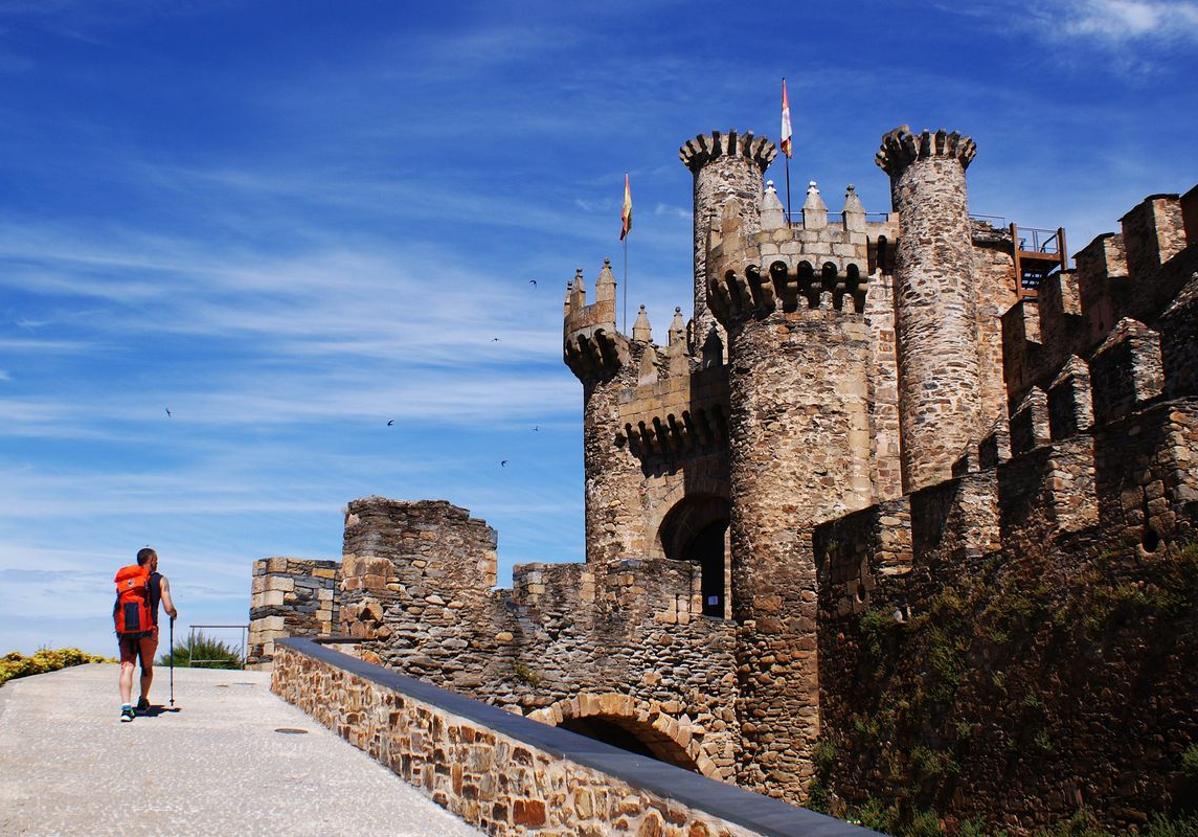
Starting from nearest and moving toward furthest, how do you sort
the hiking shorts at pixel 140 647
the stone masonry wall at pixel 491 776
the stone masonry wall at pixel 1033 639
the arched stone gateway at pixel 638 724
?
the stone masonry wall at pixel 491 776 < the hiking shorts at pixel 140 647 < the stone masonry wall at pixel 1033 639 < the arched stone gateway at pixel 638 724

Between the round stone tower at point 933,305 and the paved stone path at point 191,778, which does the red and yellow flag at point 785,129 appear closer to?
the round stone tower at point 933,305

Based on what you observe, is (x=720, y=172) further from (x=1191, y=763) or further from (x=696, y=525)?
(x=1191, y=763)

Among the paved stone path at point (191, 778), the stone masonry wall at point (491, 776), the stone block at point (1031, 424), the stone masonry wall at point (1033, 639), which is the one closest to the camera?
the stone masonry wall at point (491, 776)

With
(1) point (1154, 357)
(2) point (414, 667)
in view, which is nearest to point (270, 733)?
(2) point (414, 667)

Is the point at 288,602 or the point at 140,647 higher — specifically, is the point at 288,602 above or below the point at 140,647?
above

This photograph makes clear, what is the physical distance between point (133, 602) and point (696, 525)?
16.3 meters

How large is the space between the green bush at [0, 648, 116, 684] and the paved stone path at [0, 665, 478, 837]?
3.37m

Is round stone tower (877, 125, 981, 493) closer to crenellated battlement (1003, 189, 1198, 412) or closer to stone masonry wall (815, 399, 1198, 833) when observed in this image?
crenellated battlement (1003, 189, 1198, 412)

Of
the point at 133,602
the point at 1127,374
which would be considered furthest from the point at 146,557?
the point at 1127,374

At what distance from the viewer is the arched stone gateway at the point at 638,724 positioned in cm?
1923

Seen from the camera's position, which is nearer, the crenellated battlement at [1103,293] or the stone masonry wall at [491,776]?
the stone masonry wall at [491,776]

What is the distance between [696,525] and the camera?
27.2 m

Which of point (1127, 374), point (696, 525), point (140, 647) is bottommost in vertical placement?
point (140, 647)

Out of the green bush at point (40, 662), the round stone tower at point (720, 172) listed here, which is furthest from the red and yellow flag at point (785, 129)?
the green bush at point (40, 662)
